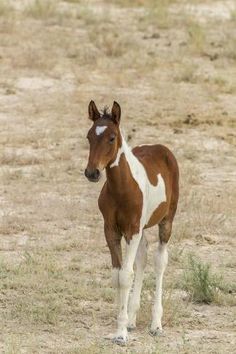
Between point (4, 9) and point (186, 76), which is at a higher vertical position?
point (4, 9)

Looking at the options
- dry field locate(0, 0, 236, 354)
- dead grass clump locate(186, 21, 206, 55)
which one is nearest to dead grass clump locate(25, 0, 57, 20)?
dry field locate(0, 0, 236, 354)

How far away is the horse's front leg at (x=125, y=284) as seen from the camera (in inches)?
304

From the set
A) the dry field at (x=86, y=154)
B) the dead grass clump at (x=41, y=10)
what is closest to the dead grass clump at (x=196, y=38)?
the dry field at (x=86, y=154)

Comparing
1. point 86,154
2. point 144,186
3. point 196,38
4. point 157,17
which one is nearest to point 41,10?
point 157,17

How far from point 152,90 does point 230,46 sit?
296 cm

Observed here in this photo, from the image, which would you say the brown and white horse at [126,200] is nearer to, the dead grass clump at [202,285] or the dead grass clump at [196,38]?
the dead grass clump at [202,285]

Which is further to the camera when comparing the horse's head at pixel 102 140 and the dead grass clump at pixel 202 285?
the dead grass clump at pixel 202 285

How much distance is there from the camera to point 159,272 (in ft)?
27.1

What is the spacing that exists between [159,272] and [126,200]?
2.66 ft

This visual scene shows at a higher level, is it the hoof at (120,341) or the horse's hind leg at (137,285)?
the horse's hind leg at (137,285)

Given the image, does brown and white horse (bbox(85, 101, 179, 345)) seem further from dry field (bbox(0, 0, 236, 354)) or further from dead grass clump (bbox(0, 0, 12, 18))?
dead grass clump (bbox(0, 0, 12, 18))

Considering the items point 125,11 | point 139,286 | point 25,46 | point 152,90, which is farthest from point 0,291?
point 125,11

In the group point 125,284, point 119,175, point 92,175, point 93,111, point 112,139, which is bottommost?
point 125,284

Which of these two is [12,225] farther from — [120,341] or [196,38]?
[196,38]
